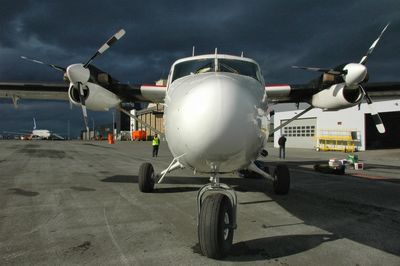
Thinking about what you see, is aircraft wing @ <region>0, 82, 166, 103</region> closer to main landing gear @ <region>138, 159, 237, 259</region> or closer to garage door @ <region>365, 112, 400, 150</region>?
main landing gear @ <region>138, 159, 237, 259</region>

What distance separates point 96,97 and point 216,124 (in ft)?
19.0

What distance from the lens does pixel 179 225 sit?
20.2 feet

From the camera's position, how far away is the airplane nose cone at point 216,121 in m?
4.41

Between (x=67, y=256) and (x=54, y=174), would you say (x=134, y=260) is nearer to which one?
(x=67, y=256)

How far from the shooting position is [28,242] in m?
5.15

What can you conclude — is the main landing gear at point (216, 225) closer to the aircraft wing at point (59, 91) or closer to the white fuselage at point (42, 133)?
the aircraft wing at point (59, 91)

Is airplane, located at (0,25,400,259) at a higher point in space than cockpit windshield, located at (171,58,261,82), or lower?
A: lower

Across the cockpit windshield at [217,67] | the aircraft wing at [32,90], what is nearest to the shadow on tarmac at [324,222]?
the cockpit windshield at [217,67]

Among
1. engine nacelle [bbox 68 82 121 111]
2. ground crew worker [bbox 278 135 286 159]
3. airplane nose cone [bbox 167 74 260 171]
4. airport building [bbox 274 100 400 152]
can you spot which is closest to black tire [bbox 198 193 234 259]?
airplane nose cone [bbox 167 74 260 171]

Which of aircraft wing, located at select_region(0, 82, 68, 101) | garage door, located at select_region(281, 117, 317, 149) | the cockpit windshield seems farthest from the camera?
garage door, located at select_region(281, 117, 317, 149)

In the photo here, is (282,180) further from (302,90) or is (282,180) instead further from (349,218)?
(302,90)

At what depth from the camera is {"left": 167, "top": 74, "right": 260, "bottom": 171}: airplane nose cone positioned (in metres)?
4.41

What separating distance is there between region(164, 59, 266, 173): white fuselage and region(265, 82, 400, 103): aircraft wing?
17.6 feet

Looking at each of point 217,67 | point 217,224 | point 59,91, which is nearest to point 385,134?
point 59,91
